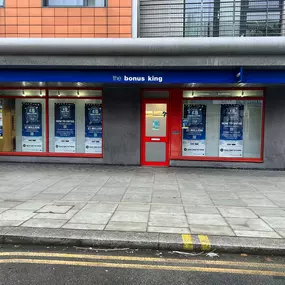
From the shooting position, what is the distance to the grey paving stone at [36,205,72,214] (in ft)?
18.5

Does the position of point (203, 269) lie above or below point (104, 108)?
below

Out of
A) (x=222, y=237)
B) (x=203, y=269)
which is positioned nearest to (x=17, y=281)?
(x=203, y=269)

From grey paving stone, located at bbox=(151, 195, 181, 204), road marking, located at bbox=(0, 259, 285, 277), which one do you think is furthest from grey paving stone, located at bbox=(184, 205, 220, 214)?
road marking, located at bbox=(0, 259, 285, 277)

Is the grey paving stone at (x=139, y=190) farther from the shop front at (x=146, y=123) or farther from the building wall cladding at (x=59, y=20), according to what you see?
the building wall cladding at (x=59, y=20)

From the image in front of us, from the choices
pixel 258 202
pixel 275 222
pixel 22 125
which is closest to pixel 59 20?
pixel 22 125

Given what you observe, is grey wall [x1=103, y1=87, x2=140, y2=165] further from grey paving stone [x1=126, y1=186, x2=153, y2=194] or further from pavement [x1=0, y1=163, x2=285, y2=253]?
grey paving stone [x1=126, y1=186, x2=153, y2=194]

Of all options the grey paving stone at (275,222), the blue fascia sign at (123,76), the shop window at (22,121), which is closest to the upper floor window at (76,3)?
the blue fascia sign at (123,76)

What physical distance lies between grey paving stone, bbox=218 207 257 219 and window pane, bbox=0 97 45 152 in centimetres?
796

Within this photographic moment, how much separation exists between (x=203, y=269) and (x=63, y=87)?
9.15 metres

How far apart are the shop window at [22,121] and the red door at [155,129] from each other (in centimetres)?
399

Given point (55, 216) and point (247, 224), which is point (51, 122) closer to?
point (55, 216)

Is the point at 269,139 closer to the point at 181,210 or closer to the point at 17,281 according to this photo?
the point at 181,210

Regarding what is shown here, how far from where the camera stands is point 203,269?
3.76m

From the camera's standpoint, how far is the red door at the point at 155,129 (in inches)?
432
